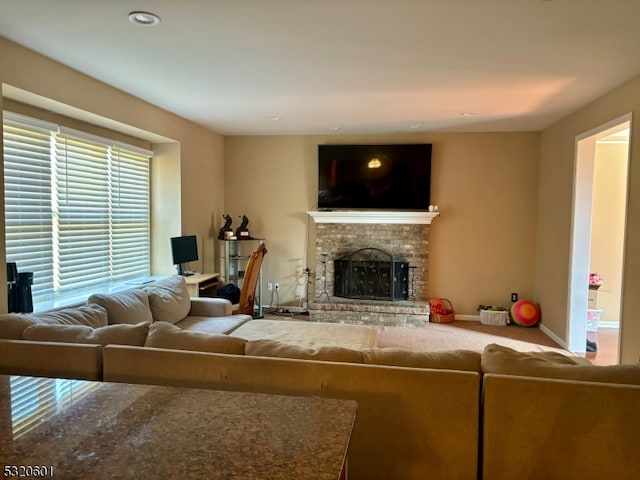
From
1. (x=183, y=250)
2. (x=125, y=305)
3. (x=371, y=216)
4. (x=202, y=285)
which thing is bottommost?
(x=202, y=285)

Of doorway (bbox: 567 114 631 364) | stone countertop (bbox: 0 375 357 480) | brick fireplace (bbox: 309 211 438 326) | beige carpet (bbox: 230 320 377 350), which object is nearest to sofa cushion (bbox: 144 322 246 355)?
stone countertop (bbox: 0 375 357 480)

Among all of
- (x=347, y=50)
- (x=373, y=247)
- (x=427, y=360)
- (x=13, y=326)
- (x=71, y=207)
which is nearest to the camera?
(x=427, y=360)

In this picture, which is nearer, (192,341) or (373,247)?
(192,341)

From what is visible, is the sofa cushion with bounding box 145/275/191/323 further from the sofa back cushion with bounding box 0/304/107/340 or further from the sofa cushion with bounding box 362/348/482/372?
the sofa cushion with bounding box 362/348/482/372

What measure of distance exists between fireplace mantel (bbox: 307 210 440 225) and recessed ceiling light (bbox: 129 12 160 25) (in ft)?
12.2

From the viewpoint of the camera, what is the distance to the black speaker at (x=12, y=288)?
288 centimetres

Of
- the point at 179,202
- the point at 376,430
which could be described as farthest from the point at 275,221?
the point at 376,430

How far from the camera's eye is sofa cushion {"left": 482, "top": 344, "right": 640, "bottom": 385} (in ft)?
5.43

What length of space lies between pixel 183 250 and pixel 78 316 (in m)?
2.14

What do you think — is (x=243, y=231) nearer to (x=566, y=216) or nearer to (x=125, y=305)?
(x=125, y=305)

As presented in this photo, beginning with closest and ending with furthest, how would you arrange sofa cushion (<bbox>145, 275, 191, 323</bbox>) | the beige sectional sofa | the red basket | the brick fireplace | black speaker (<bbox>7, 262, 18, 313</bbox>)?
the beige sectional sofa
black speaker (<bbox>7, 262, 18, 313</bbox>)
sofa cushion (<bbox>145, 275, 191, 323</bbox>)
the brick fireplace
the red basket

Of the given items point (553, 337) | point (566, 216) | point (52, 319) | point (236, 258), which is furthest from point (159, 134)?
point (553, 337)

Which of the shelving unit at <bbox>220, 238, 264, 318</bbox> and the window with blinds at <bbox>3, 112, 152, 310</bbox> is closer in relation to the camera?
the window with blinds at <bbox>3, 112, 152, 310</bbox>

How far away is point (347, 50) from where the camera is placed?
112 inches
